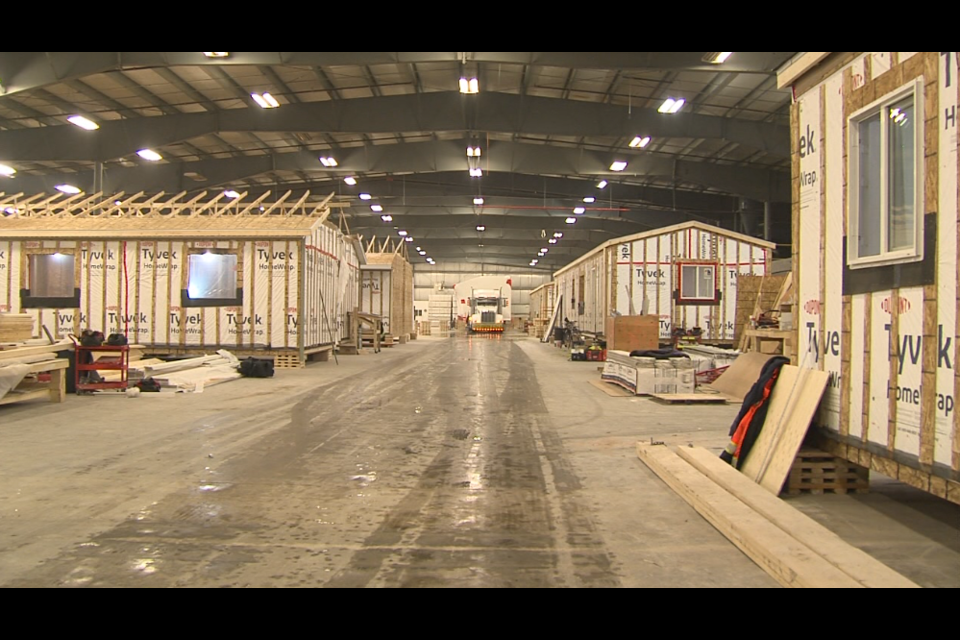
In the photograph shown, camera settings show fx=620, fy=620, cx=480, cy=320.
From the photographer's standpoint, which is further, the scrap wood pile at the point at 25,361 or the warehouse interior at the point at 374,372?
the scrap wood pile at the point at 25,361

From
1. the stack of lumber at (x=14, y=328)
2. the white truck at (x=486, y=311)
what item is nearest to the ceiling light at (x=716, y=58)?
the stack of lumber at (x=14, y=328)

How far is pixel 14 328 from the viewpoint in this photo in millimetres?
11078

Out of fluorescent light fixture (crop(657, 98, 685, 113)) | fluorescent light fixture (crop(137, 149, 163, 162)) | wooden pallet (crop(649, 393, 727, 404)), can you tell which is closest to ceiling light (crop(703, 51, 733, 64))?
fluorescent light fixture (crop(657, 98, 685, 113))

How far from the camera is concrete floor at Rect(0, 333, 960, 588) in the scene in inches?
146

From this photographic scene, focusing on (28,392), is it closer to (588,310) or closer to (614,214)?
(588,310)

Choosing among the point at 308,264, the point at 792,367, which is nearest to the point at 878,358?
the point at 792,367

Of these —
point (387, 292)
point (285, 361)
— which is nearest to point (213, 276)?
point (285, 361)

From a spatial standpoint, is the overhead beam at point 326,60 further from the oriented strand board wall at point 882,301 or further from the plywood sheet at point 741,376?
the oriented strand board wall at point 882,301

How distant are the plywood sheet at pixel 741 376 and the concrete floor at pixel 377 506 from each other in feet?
6.73

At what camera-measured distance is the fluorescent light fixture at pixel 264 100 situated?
18031 mm

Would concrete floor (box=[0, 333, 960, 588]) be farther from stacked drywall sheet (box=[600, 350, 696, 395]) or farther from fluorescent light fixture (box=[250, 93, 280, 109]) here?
fluorescent light fixture (box=[250, 93, 280, 109])

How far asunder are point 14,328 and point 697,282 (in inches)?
739

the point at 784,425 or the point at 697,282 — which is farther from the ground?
the point at 697,282

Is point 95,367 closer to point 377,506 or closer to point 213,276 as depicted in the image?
point 213,276
